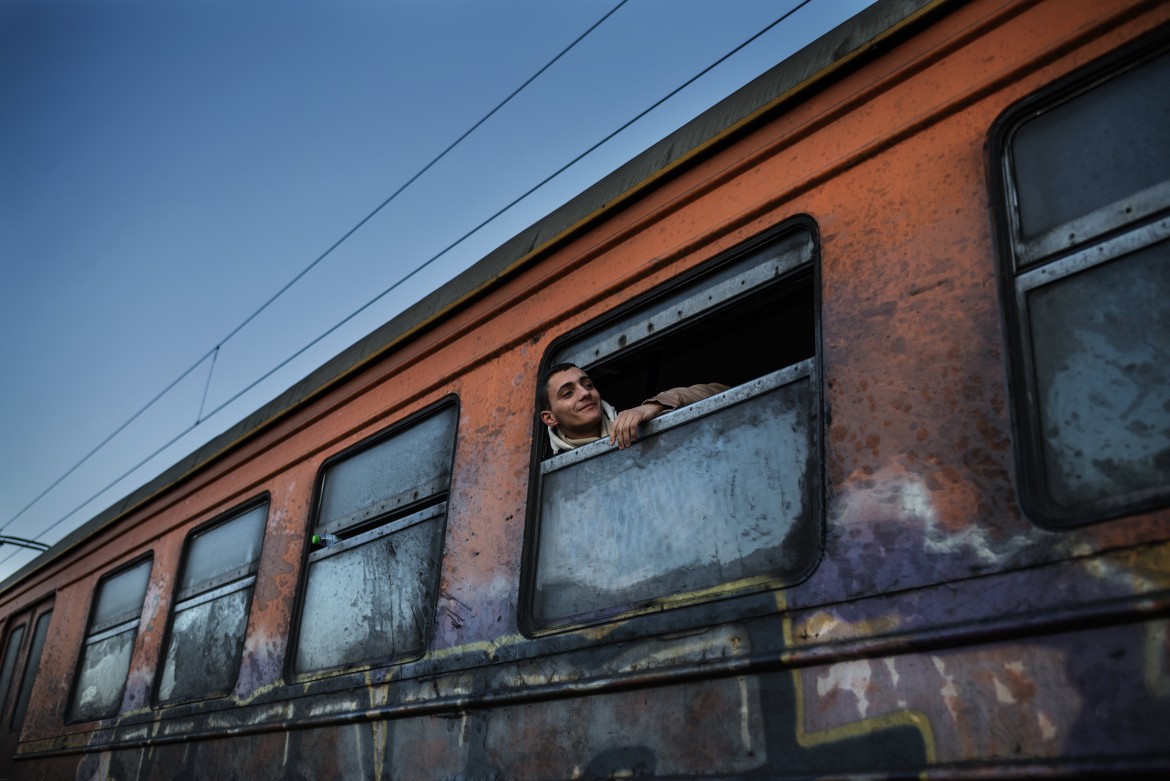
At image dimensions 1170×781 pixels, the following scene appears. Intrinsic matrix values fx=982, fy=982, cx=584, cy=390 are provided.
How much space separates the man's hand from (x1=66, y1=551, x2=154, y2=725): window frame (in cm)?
441

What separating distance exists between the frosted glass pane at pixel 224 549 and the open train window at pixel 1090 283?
415 centimetres

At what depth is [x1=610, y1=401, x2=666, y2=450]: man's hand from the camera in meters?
3.19

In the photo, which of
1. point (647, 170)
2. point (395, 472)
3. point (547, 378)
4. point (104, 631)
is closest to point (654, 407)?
point (547, 378)

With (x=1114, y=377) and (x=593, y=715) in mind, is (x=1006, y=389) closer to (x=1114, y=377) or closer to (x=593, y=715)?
(x=1114, y=377)

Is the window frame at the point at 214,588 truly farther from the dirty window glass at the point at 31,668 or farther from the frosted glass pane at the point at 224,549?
the dirty window glass at the point at 31,668

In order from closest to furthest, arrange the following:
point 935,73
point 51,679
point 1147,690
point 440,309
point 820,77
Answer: point 1147,690
point 935,73
point 820,77
point 440,309
point 51,679

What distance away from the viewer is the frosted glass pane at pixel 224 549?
17.6 feet

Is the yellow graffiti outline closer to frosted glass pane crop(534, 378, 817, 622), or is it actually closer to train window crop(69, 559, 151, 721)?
frosted glass pane crop(534, 378, 817, 622)

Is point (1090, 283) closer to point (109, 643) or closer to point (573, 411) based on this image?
point (573, 411)

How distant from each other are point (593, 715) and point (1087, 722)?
4.65ft

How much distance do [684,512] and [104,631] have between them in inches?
216

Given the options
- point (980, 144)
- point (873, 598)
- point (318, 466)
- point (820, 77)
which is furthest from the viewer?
point (318, 466)

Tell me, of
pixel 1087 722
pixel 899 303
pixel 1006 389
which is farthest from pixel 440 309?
pixel 1087 722

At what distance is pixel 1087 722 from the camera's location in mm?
1879
